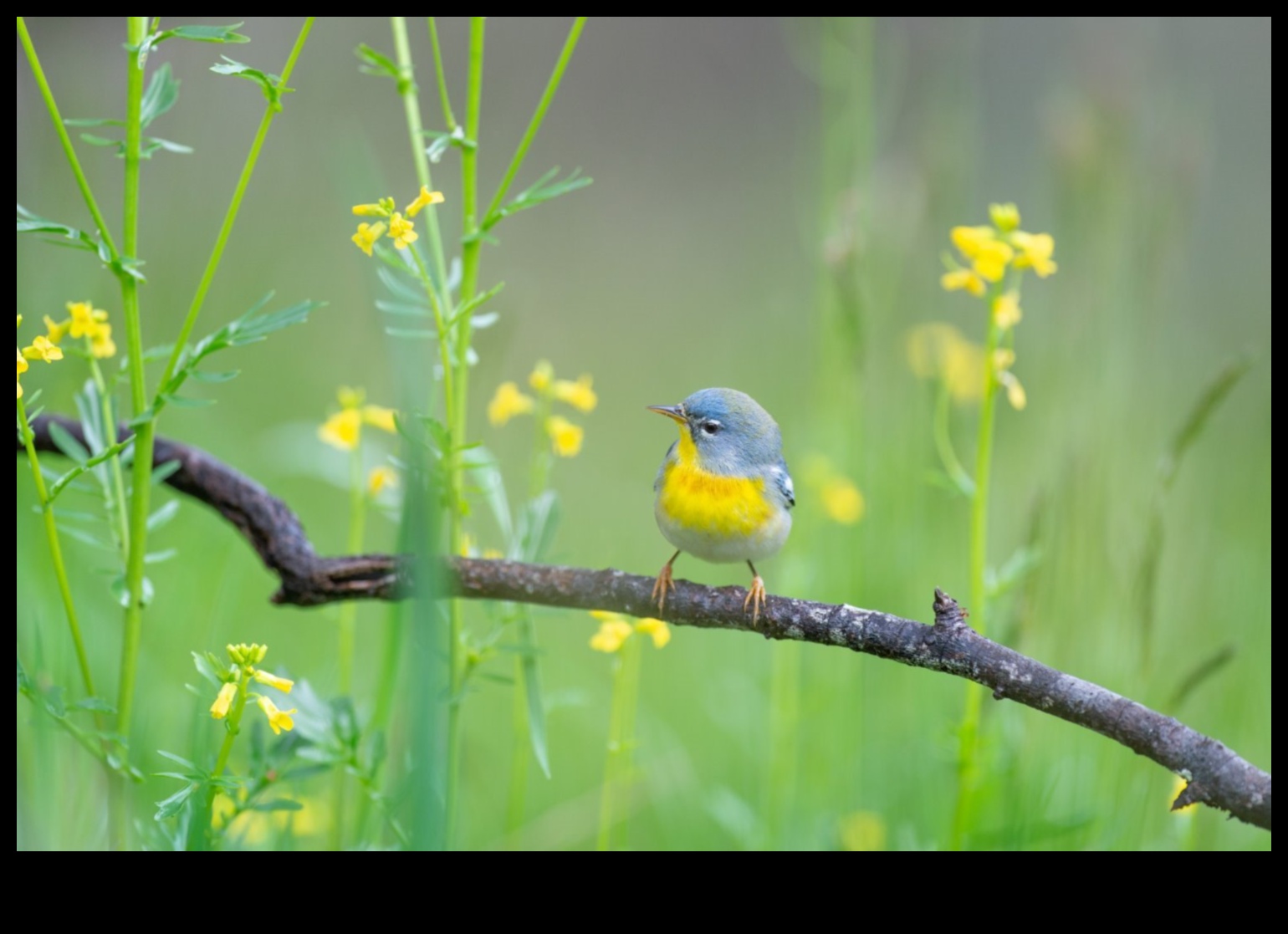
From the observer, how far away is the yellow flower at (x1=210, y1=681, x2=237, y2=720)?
963 millimetres

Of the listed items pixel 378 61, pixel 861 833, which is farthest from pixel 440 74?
pixel 861 833

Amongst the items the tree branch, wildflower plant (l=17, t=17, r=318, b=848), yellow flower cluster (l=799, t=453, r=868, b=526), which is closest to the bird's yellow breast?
the tree branch

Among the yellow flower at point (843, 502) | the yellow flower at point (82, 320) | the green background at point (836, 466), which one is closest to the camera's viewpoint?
the yellow flower at point (82, 320)

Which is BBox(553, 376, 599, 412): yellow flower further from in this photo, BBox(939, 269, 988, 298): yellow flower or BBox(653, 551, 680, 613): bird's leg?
BBox(939, 269, 988, 298): yellow flower

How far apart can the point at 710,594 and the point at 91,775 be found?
0.80 metres

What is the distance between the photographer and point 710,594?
1.28 metres

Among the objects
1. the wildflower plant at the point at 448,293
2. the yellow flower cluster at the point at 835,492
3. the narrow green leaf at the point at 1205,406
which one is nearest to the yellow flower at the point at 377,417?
the wildflower plant at the point at 448,293

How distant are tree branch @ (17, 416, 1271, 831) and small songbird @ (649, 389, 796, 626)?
153 millimetres

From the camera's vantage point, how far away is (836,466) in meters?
2.24

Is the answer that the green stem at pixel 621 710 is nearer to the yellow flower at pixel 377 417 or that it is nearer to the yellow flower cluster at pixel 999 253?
the yellow flower at pixel 377 417

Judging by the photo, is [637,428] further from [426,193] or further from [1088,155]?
[426,193]

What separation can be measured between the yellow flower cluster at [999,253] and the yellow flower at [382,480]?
0.77 metres

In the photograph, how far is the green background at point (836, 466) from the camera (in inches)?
68.4
